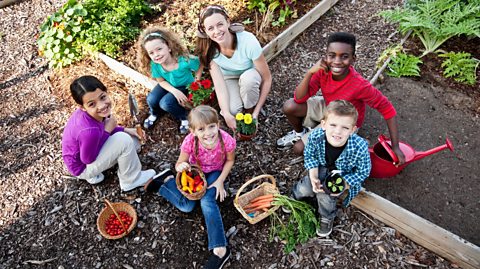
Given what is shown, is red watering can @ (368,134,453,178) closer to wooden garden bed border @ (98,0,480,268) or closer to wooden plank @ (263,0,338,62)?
wooden garden bed border @ (98,0,480,268)

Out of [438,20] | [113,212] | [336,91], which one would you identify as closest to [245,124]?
[336,91]

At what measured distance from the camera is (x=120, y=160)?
123 inches

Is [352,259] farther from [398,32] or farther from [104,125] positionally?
[398,32]

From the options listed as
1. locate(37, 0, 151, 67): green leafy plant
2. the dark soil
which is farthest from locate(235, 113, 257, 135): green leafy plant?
locate(37, 0, 151, 67): green leafy plant

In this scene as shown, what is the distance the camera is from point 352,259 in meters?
2.89

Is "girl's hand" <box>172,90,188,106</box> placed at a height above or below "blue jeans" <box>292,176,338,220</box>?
above

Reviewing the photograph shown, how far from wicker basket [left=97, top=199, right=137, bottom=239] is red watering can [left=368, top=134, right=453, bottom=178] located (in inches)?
82.6

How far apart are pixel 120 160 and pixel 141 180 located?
1.05 feet

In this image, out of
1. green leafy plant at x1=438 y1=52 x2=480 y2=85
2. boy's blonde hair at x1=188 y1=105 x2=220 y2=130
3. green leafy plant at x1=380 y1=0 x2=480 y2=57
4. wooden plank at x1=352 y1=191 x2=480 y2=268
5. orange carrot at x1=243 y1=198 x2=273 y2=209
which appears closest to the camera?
wooden plank at x1=352 y1=191 x2=480 y2=268

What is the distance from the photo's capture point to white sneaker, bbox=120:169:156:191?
3.30 meters

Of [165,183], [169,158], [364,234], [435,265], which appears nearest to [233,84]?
[169,158]

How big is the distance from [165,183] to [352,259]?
1.70 meters

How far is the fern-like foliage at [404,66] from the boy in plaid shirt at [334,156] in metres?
1.78

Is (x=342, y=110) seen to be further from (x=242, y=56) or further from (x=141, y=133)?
(x=141, y=133)
